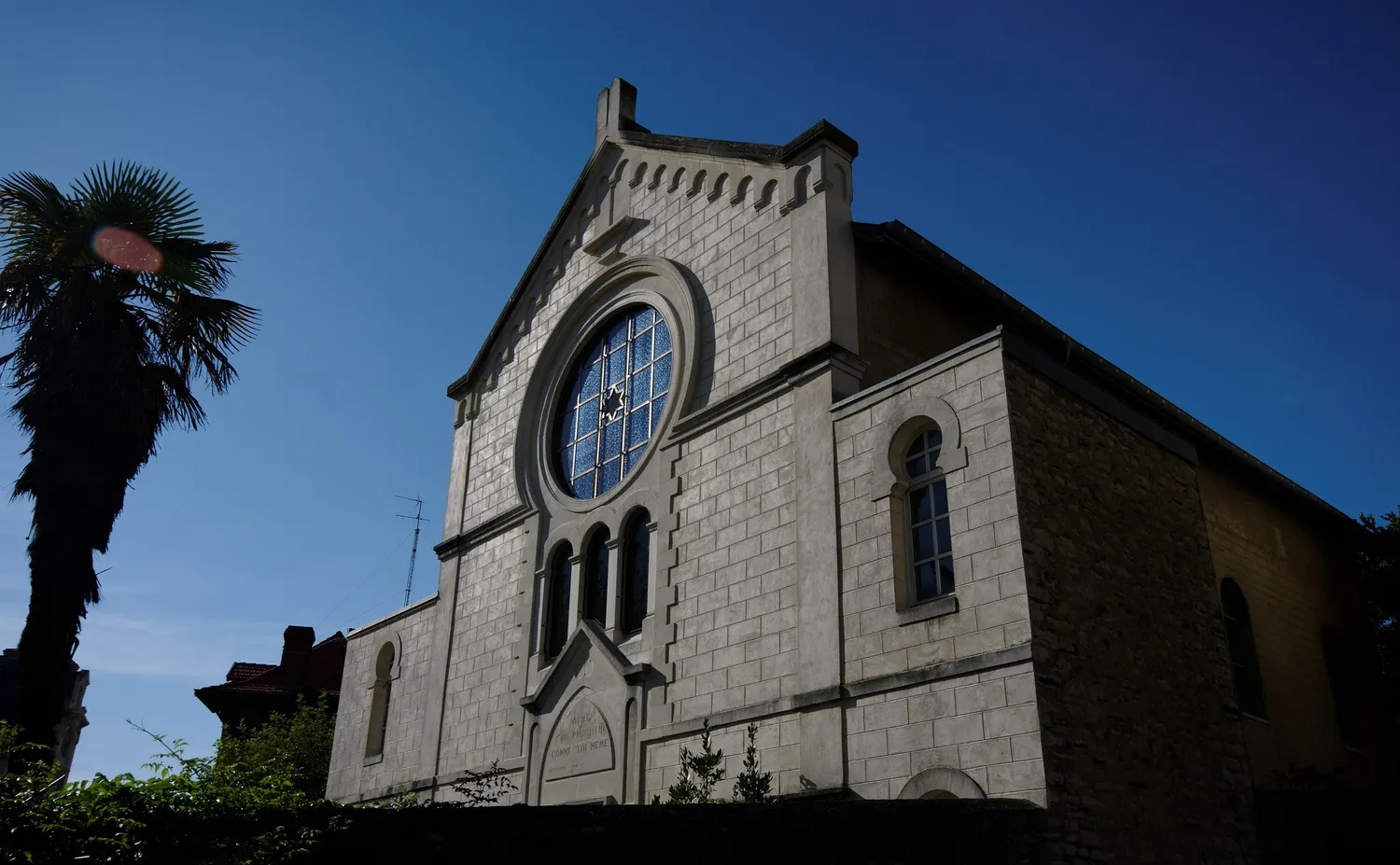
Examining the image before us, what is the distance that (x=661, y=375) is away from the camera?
→ 17344mm

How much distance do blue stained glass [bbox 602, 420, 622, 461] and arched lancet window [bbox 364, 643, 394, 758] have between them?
6.94 metres

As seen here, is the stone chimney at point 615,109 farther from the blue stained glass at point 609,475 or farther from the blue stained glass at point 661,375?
the blue stained glass at point 609,475

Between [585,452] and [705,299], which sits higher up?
[705,299]

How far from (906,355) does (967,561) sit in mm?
4525

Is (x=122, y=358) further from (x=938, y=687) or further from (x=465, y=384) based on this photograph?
(x=938, y=687)

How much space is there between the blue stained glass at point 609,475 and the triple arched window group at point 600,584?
0.77 meters

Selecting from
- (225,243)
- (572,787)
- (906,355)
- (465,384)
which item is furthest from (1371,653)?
(225,243)

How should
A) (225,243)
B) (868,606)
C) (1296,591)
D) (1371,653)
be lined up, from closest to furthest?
(868,606) < (225,243) < (1296,591) < (1371,653)

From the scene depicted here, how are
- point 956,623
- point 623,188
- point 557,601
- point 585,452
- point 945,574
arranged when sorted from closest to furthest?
point 956,623 < point 945,574 < point 557,601 < point 585,452 < point 623,188

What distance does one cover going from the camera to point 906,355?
15.1 metres

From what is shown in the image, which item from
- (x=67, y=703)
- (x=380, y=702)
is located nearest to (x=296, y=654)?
(x=67, y=703)

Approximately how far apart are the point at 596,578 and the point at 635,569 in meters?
1.05

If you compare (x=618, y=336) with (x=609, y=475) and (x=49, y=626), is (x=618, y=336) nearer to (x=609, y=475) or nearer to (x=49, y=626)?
(x=609, y=475)

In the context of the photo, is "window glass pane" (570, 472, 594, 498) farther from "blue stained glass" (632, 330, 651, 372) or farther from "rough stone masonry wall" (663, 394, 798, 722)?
"rough stone masonry wall" (663, 394, 798, 722)
